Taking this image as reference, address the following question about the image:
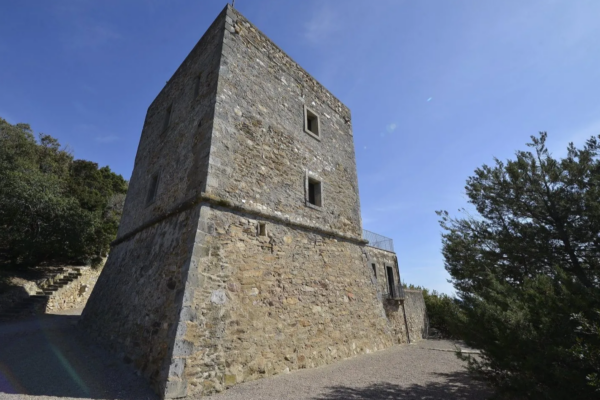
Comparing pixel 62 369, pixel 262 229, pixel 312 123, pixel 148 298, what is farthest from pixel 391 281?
pixel 62 369

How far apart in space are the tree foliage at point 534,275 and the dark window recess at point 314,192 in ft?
13.6

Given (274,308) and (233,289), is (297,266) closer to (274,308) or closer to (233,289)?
(274,308)

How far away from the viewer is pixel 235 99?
7.68 metres

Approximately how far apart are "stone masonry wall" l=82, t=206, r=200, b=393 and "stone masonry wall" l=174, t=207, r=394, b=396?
0.39 metres

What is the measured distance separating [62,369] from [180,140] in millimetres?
5791

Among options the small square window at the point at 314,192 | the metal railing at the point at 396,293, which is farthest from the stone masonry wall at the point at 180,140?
the metal railing at the point at 396,293

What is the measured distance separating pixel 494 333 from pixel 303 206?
529 centimetres

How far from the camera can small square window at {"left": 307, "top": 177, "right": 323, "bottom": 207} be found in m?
9.09

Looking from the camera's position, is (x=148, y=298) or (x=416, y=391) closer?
(x=416, y=391)

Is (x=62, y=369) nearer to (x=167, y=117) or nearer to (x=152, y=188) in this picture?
(x=152, y=188)

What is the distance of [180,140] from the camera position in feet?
26.9

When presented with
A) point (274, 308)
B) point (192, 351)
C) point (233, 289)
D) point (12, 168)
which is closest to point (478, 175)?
→ point (274, 308)

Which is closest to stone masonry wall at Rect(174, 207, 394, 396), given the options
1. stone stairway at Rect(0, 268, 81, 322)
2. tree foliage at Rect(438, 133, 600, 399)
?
tree foliage at Rect(438, 133, 600, 399)

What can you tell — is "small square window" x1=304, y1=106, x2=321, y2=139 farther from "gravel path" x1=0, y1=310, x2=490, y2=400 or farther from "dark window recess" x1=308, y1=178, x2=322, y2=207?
"gravel path" x1=0, y1=310, x2=490, y2=400
